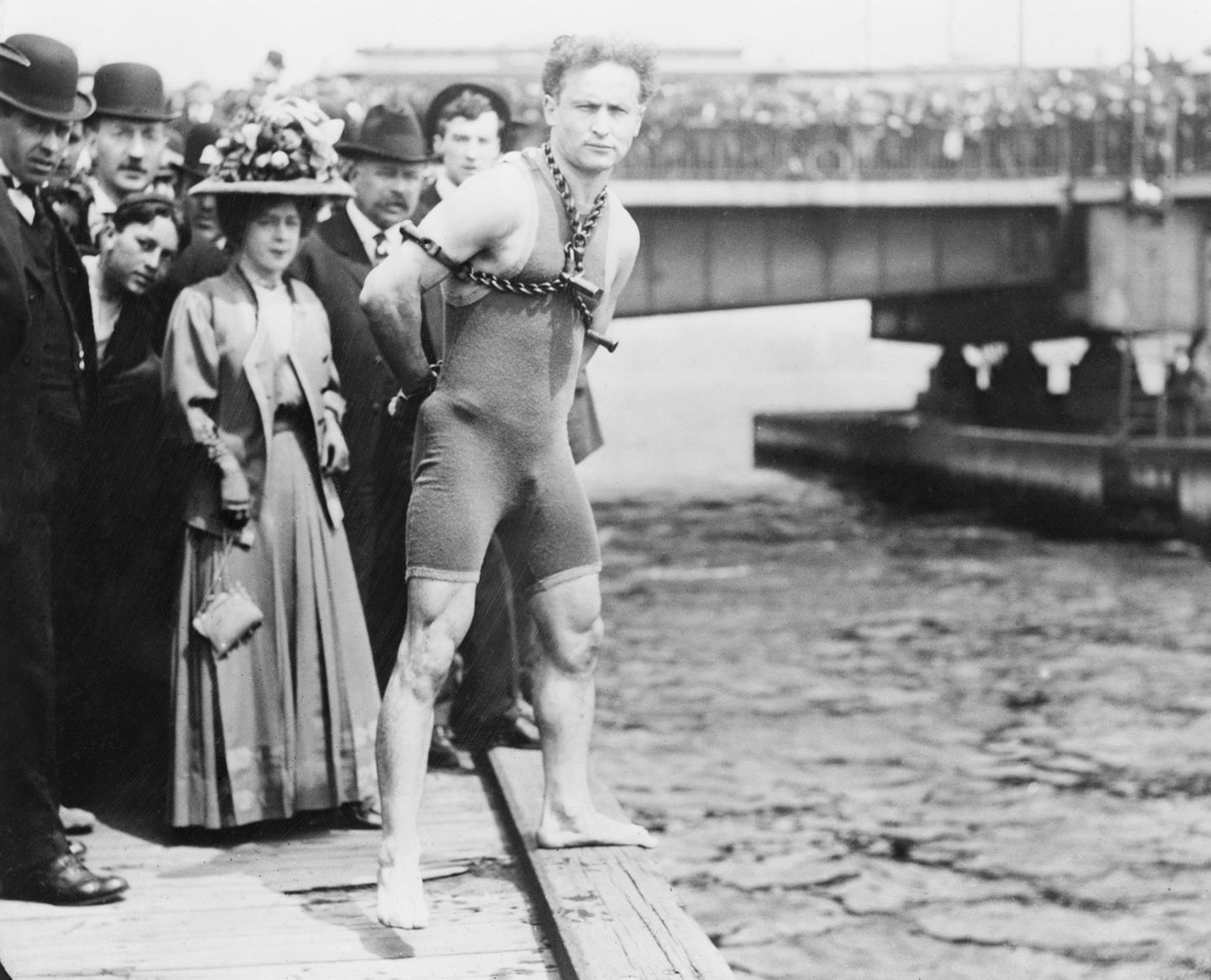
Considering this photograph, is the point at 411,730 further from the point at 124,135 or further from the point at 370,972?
the point at 124,135

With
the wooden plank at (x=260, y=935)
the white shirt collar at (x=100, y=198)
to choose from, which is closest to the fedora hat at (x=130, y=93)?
the white shirt collar at (x=100, y=198)

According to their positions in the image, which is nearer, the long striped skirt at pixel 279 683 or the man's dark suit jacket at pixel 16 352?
the man's dark suit jacket at pixel 16 352

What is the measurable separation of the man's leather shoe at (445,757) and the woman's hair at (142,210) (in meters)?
1.76

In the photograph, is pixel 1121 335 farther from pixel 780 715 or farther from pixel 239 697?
pixel 239 697

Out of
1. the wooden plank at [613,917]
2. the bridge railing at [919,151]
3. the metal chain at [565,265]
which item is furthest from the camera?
the bridge railing at [919,151]

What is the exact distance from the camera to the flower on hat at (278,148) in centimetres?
500

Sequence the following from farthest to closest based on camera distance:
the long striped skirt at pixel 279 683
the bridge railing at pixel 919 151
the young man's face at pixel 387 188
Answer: the bridge railing at pixel 919 151 < the young man's face at pixel 387 188 < the long striped skirt at pixel 279 683

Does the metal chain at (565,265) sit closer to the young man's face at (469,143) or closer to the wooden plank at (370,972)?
the wooden plank at (370,972)

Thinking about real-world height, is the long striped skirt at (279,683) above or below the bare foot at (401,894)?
above

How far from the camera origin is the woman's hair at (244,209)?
503cm

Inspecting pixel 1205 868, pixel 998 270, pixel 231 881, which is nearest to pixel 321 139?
pixel 231 881

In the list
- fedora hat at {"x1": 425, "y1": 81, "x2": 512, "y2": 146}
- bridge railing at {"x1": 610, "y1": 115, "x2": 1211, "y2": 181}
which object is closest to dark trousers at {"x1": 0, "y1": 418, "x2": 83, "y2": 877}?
fedora hat at {"x1": 425, "y1": 81, "x2": 512, "y2": 146}

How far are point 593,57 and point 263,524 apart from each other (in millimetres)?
1643

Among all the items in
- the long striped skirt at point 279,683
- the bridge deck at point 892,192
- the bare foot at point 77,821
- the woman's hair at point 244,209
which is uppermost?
the bridge deck at point 892,192
